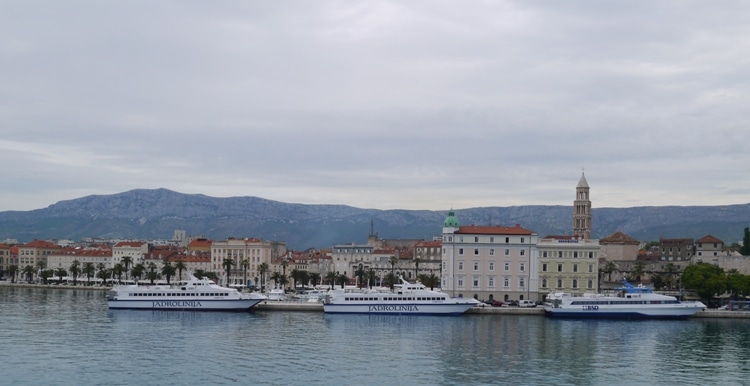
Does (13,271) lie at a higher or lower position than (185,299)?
lower

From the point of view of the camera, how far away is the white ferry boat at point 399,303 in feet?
256

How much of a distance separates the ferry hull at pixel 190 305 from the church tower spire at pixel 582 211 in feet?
178

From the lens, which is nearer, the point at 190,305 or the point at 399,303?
the point at 399,303

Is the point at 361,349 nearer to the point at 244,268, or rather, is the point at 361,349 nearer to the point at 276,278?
the point at 276,278

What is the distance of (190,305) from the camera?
82000mm

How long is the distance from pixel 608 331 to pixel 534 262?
71.3 feet

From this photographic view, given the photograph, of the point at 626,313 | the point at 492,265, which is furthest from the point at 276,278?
the point at 626,313

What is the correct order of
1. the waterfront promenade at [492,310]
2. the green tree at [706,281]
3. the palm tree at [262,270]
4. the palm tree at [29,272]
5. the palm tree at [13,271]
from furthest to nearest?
the palm tree at [13,271] → the palm tree at [29,272] → the palm tree at [262,270] → the green tree at [706,281] → the waterfront promenade at [492,310]

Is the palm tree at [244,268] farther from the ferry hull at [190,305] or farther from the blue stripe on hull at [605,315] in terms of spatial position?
the blue stripe on hull at [605,315]

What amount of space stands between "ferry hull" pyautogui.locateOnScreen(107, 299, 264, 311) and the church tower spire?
5434 centimetres

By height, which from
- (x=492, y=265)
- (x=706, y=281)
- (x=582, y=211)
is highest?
(x=582, y=211)

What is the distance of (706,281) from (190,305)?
54.2 meters

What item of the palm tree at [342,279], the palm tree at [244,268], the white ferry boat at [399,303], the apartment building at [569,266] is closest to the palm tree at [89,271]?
the palm tree at [244,268]

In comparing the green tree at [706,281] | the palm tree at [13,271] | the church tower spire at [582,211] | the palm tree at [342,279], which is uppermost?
the church tower spire at [582,211]
